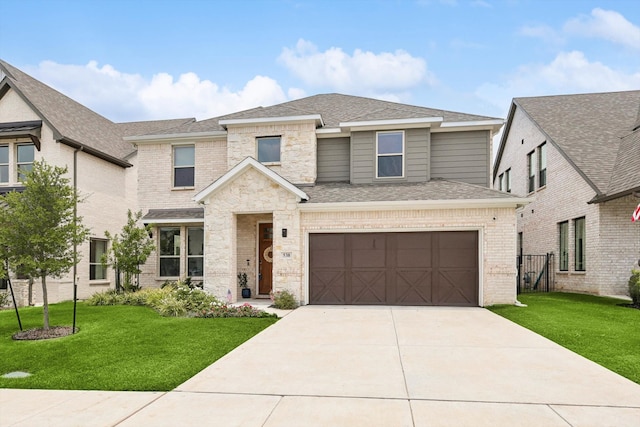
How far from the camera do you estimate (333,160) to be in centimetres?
1623

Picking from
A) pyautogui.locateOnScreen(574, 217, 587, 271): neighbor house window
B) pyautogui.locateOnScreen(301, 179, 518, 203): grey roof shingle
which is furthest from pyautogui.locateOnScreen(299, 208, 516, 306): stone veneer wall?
pyautogui.locateOnScreen(574, 217, 587, 271): neighbor house window

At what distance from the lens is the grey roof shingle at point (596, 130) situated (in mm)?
14898

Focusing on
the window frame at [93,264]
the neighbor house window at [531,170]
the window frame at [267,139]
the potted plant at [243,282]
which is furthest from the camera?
the neighbor house window at [531,170]

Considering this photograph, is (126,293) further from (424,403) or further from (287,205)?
(424,403)

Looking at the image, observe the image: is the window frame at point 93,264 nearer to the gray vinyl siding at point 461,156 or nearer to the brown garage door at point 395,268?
the brown garage door at point 395,268

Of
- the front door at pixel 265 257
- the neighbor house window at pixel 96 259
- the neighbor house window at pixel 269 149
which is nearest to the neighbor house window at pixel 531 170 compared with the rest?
the neighbor house window at pixel 269 149

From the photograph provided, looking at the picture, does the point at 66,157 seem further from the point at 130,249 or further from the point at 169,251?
the point at 169,251

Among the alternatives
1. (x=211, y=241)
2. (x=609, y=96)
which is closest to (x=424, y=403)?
(x=211, y=241)

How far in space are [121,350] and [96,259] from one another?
11743mm

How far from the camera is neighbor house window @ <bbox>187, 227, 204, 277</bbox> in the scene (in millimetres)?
16594

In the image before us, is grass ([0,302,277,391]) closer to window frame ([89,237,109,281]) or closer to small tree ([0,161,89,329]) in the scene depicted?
small tree ([0,161,89,329])

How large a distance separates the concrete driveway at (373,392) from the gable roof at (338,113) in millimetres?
9142

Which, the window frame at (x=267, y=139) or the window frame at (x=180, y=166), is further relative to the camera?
the window frame at (x=180, y=166)

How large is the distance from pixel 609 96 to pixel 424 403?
21.7 metres
